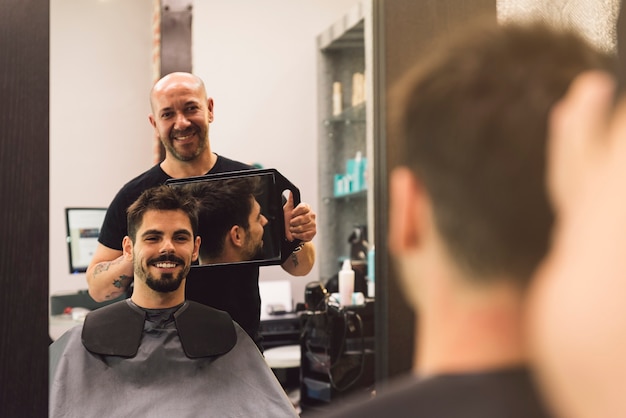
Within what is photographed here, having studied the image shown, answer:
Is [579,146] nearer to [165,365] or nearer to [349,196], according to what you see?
[165,365]

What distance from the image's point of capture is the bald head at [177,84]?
1.59 meters

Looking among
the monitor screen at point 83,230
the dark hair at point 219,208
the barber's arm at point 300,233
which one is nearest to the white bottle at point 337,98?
the barber's arm at point 300,233

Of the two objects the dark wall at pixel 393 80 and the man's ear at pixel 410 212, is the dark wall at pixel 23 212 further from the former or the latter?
the man's ear at pixel 410 212

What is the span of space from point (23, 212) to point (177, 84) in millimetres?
472

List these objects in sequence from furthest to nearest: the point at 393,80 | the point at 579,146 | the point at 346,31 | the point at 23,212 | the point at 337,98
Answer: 1. the point at 337,98
2. the point at 346,31
3. the point at 393,80
4. the point at 23,212
5. the point at 579,146

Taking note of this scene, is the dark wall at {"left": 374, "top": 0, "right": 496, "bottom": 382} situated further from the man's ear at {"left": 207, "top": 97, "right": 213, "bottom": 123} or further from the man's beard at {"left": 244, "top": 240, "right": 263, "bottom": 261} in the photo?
the man's ear at {"left": 207, "top": 97, "right": 213, "bottom": 123}

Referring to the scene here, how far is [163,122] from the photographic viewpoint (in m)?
1.59

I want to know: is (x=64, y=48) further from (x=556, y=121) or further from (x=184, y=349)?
(x=556, y=121)

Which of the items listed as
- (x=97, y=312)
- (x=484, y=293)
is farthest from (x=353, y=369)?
(x=484, y=293)

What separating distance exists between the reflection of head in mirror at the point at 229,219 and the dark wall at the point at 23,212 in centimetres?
36

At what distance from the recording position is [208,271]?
1578 millimetres

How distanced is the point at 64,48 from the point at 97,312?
0.67 m

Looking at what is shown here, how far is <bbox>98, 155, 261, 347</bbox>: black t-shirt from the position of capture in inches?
61.9

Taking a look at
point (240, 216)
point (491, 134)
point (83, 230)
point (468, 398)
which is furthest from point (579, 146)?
point (83, 230)
